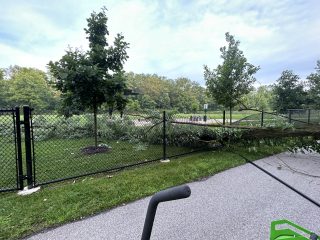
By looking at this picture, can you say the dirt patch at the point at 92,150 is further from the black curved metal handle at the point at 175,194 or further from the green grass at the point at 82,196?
the black curved metal handle at the point at 175,194

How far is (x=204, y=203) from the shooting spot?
2.50 metres

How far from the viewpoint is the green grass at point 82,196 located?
6.72ft

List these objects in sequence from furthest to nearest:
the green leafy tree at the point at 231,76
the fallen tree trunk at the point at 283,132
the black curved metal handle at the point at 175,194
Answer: the green leafy tree at the point at 231,76, the fallen tree trunk at the point at 283,132, the black curved metal handle at the point at 175,194

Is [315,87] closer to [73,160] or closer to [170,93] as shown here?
[73,160]

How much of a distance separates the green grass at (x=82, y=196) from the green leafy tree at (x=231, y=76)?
4388 mm

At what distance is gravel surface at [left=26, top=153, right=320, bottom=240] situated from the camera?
6.16 feet

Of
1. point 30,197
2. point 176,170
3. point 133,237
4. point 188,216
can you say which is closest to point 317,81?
point 176,170

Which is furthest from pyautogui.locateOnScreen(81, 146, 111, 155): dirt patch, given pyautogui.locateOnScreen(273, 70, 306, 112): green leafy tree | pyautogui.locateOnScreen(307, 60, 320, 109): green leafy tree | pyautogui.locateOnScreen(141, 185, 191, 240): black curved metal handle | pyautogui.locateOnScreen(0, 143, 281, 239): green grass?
pyautogui.locateOnScreen(273, 70, 306, 112): green leafy tree

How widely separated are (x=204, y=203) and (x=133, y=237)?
1.18 metres

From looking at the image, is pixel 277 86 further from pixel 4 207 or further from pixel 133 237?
pixel 4 207

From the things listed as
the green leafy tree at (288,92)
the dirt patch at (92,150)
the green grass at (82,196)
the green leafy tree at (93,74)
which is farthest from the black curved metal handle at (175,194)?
the green leafy tree at (288,92)

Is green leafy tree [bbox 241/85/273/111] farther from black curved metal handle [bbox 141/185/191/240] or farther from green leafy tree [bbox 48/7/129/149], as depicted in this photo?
black curved metal handle [bbox 141/185/191/240]

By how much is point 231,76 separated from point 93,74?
5.80 metres

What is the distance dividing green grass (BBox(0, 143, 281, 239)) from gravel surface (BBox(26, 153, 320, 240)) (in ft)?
0.55
